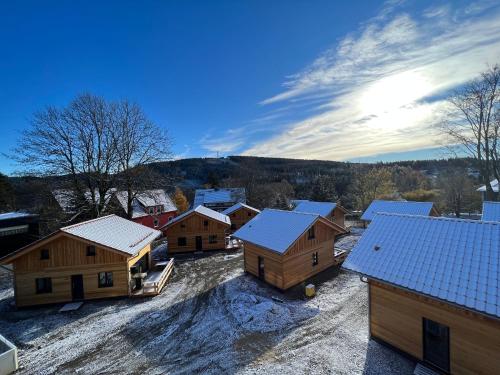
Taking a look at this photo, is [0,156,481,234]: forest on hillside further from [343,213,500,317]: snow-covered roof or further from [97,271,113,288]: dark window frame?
[343,213,500,317]: snow-covered roof

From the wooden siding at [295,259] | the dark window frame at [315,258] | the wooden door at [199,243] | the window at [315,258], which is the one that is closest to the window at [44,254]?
the wooden siding at [295,259]

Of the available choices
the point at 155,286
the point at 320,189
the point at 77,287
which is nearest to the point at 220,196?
the point at 320,189

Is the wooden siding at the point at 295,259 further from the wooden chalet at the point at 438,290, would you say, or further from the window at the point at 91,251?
the window at the point at 91,251

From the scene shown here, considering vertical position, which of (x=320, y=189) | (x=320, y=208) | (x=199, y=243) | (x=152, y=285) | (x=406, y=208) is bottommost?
(x=152, y=285)

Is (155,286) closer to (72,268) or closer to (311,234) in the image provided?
(72,268)

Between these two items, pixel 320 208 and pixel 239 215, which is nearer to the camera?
pixel 320 208

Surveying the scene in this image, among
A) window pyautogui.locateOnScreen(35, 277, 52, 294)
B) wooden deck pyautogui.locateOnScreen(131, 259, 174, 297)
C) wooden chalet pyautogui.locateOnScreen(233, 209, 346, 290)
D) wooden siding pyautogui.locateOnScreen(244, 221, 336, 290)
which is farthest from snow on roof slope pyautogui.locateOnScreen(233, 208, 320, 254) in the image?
window pyautogui.locateOnScreen(35, 277, 52, 294)
